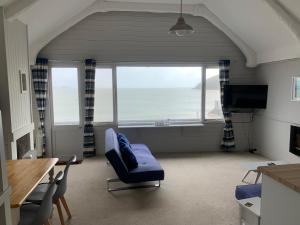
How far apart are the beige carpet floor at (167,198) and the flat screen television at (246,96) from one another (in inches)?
55.8

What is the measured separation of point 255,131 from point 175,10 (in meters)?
3.35

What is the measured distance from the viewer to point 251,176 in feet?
14.5

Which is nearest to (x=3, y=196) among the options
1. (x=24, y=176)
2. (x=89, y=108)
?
(x=24, y=176)

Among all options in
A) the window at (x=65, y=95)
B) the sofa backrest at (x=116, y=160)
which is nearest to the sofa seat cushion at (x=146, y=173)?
the sofa backrest at (x=116, y=160)

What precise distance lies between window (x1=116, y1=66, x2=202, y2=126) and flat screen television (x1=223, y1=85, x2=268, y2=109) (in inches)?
26.4

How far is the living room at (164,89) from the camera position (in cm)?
416

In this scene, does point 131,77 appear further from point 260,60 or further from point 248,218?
point 248,218

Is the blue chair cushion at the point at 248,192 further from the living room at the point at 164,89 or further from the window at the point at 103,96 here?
the window at the point at 103,96

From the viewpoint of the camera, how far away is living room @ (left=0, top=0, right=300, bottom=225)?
416 centimetres

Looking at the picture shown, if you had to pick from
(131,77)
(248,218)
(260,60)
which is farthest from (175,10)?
(248,218)

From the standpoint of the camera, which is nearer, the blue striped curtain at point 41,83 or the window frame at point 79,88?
the blue striped curtain at point 41,83

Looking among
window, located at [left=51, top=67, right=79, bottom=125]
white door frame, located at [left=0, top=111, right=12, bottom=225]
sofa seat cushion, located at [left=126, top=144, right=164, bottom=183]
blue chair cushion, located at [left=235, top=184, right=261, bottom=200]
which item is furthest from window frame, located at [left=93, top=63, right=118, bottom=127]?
white door frame, located at [left=0, top=111, right=12, bottom=225]

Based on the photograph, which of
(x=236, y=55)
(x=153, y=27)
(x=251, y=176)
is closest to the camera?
(x=251, y=176)

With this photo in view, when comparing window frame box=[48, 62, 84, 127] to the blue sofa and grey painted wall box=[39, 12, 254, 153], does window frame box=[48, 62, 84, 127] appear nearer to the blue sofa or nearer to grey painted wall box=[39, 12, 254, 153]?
grey painted wall box=[39, 12, 254, 153]
